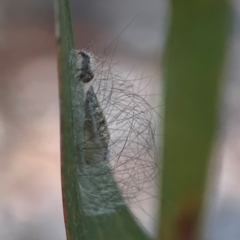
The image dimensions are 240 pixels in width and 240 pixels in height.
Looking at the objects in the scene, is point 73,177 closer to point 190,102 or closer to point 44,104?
point 190,102

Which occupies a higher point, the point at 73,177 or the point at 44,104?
the point at 44,104

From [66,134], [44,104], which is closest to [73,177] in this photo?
[66,134]

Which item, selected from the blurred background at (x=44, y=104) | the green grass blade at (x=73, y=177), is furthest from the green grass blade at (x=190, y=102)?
the blurred background at (x=44, y=104)

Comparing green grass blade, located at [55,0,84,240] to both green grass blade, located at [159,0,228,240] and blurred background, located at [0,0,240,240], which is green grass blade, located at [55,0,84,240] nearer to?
green grass blade, located at [159,0,228,240]

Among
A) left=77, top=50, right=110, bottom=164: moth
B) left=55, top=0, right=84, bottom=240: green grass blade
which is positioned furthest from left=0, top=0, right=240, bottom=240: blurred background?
left=55, top=0, right=84, bottom=240: green grass blade

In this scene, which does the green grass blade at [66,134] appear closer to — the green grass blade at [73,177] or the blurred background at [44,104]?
the green grass blade at [73,177]

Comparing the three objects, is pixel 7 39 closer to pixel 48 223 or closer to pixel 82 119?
pixel 48 223
